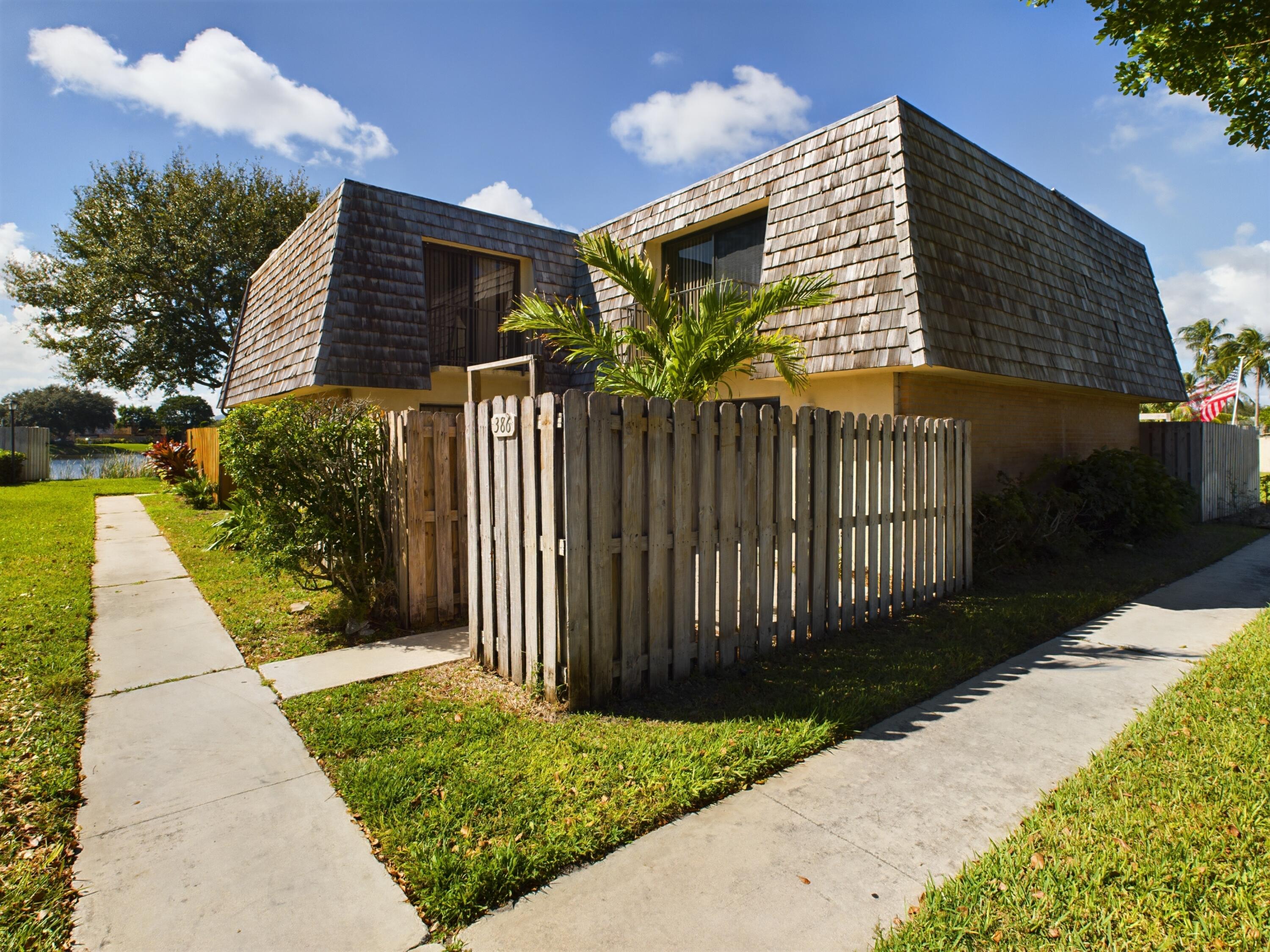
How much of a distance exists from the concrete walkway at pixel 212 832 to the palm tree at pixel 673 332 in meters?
4.72

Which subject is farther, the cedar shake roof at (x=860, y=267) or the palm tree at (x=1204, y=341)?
the palm tree at (x=1204, y=341)

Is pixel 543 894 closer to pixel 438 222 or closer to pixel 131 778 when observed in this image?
pixel 131 778

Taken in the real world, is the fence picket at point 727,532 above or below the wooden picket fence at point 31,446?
below

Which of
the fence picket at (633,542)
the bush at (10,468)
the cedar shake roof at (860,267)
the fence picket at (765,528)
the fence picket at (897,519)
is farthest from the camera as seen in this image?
the bush at (10,468)

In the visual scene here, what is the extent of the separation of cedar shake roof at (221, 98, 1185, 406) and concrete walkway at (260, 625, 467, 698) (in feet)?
19.9

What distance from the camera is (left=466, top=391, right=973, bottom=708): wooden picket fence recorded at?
3.96m

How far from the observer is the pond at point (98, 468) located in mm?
24203

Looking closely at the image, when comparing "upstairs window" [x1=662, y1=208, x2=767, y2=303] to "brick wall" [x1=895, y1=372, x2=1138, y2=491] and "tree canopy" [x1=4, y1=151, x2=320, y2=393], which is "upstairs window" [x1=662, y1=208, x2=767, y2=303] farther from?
"tree canopy" [x1=4, y1=151, x2=320, y2=393]

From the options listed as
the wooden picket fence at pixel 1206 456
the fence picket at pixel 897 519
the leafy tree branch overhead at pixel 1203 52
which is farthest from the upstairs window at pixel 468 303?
the wooden picket fence at pixel 1206 456

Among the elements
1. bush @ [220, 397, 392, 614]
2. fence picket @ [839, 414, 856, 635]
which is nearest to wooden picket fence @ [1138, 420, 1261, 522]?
fence picket @ [839, 414, 856, 635]

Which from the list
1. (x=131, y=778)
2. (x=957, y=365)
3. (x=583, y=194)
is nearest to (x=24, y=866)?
(x=131, y=778)

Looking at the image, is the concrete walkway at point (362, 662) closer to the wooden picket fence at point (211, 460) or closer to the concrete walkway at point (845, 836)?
the concrete walkway at point (845, 836)

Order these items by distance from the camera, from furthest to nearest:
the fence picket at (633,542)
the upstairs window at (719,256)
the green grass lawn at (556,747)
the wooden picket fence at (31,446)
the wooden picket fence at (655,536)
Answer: the wooden picket fence at (31,446)
the upstairs window at (719,256)
the fence picket at (633,542)
the wooden picket fence at (655,536)
the green grass lawn at (556,747)

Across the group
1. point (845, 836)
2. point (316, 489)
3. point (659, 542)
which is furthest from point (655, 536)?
point (316, 489)
